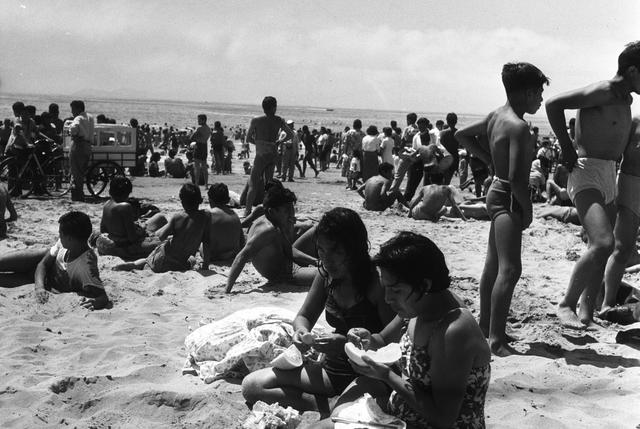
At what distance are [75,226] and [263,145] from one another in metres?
4.72

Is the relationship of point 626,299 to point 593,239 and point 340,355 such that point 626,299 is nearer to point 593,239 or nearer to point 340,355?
point 593,239

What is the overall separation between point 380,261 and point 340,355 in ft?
2.91

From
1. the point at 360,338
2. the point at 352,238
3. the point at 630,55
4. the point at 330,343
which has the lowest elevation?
the point at 330,343

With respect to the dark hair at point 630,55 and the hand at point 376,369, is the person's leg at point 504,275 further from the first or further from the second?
the hand at point 376,369

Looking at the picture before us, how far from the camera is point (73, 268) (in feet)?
17.9

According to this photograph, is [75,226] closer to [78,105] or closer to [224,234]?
[224,234]

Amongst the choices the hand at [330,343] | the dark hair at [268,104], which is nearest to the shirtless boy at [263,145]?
the dark hair at [268,104]

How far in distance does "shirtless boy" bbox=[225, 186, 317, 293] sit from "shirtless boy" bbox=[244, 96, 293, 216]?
11.5ft

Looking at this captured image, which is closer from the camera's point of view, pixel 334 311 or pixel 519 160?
pixel 334 311

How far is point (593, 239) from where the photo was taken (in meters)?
4.34

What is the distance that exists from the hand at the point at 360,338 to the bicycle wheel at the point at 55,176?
980 centimetres

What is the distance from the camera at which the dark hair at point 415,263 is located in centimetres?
248

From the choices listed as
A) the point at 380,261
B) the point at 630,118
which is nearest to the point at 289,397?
the point at 380,261

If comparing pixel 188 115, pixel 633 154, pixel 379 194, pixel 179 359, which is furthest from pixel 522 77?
pixel 188 115
